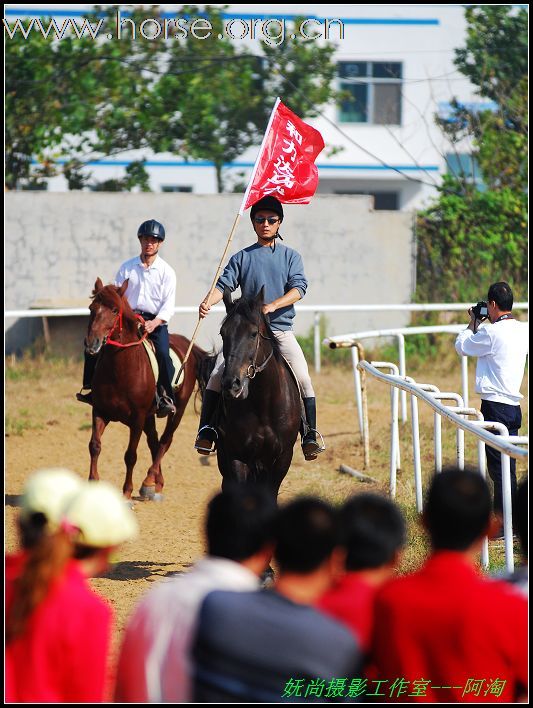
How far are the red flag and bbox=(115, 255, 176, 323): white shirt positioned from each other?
→ 6.19ft

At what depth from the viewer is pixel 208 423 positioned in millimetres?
9164

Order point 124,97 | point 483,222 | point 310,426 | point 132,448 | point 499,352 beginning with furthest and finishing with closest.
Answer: point 124,97 → point 483,222 → point 132,448 → point 499,352 → point 310,426

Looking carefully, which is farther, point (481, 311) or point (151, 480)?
point (151, 480)

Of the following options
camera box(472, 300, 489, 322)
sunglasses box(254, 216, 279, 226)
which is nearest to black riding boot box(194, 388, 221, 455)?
sunglasses box(254, 216, 279, 226)

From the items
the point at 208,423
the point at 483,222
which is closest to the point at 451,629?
the point at 208,423

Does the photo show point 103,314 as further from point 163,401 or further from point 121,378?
point 163,401

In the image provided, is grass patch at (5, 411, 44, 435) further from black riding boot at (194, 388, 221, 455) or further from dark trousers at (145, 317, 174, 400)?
black riding boot at (194, 388, 221, 455)

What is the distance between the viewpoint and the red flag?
10547mm

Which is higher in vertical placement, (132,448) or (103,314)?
(103,314)

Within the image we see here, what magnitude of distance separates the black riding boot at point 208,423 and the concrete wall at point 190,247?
10861 mm

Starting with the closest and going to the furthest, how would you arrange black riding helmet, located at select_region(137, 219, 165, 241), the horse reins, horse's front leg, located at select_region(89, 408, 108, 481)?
1. the horse reins
2. horse's front leg, located at select_region(89, 408, 108, 481)
3. black riding helmet, located at select_region(137, 219, 165, 241)

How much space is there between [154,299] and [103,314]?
1.04m

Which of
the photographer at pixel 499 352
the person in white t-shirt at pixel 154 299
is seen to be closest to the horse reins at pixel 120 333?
the person in white t-shirt at pixel 154 299

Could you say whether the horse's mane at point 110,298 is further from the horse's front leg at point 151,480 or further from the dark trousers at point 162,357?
the horse's front leg at point 151,480
